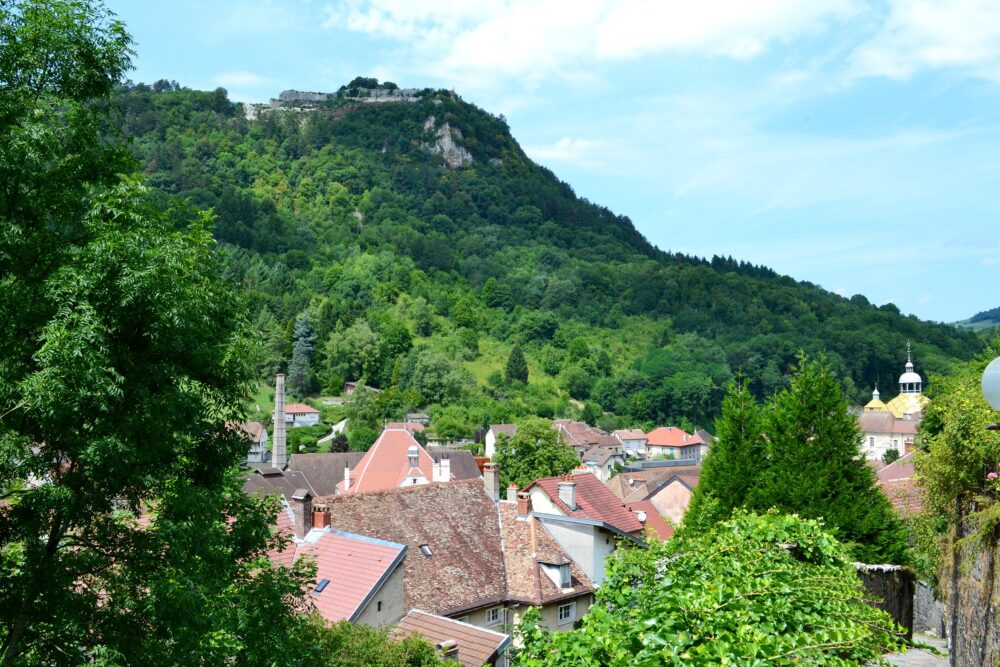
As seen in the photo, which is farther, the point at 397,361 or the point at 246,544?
the point at 397,361

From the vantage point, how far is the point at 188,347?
316 inches

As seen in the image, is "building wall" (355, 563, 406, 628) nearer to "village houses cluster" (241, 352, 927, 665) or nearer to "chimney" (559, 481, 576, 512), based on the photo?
"village houses cluster" (241, 352, 927, 665)

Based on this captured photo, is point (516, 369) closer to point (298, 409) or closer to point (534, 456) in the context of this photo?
point (298, 409)

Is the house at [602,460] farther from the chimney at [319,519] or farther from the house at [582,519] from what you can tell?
the chimney at [319,519]

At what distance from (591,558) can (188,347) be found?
64.5 ft

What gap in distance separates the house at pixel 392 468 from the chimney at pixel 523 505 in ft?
59.2

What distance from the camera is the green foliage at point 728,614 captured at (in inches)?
194

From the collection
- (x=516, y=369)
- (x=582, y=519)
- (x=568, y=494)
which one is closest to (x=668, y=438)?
(x=516, y=369)

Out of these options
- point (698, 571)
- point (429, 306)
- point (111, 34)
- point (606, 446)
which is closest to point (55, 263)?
point (111, 34)

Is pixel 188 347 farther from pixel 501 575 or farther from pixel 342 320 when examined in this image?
pixel 342 320

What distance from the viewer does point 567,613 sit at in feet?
77.0

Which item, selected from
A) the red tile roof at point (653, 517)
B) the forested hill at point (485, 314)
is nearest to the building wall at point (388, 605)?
the red tile roof at point (653, 517)

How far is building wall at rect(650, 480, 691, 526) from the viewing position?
45344 mm

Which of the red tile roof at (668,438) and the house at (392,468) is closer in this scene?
the house at (392,468)
